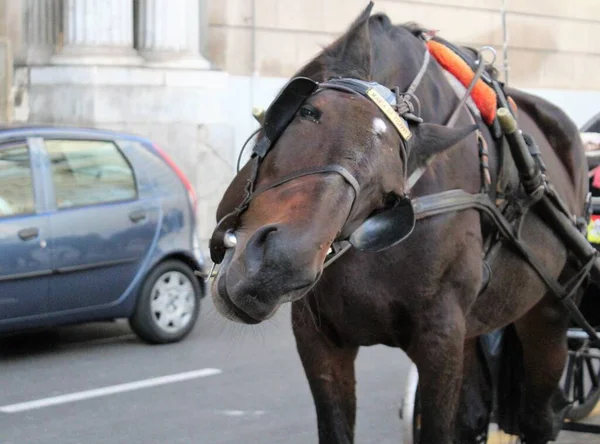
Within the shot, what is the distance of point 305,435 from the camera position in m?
6.61

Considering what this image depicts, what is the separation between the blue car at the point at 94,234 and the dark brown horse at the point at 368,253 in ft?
15.1

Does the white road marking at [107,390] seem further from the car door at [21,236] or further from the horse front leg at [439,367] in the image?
the horse front leg at [439,367]

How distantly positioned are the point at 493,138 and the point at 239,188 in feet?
3.72

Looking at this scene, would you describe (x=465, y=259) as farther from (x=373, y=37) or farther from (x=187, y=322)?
(x=187, y=322)

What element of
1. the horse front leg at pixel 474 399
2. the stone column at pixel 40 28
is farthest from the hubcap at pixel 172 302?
the stone column at pixel 40 28

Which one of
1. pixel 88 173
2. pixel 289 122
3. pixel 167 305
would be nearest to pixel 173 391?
pixel 167 305

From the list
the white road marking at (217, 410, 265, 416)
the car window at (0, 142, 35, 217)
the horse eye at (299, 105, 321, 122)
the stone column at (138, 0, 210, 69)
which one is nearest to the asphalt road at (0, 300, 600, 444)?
the white road marking at (217, 410, 265, 416)

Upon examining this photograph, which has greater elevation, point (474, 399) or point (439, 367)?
point (439, 367)

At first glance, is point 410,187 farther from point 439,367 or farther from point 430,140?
point 439,367

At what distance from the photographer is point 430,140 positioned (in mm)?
3703

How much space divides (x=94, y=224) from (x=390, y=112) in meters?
5.64

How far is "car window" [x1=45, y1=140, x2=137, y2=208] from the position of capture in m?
8.87

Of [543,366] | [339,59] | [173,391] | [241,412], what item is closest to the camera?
[339,59]

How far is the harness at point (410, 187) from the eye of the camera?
3.39m
